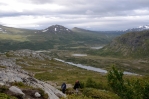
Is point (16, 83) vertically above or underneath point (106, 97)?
above

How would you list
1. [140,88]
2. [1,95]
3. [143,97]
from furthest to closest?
[140,88] → [143,97] → [1,95]

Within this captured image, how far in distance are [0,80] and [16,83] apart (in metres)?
2.99

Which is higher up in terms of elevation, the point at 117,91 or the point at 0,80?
the point at 0,80

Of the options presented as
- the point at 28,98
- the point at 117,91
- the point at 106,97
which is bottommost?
the point at 117,91

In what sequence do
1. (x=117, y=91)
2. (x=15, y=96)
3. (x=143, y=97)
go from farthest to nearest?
1. (x=117, y=91)
2. (x=143, y=97)
3. (x=15, y=96)

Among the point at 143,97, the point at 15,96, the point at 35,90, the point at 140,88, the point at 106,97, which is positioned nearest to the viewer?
the point at 15,96

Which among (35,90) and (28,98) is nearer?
(28,98)

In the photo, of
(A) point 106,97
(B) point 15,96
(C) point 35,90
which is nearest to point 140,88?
(A) point 106,97

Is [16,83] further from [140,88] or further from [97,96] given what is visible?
[140,88]

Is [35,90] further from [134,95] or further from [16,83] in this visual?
[134,95]

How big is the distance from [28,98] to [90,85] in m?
41.2

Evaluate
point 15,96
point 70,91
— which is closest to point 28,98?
point 15,96

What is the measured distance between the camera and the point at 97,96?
53.2 meters

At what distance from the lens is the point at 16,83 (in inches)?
1663
